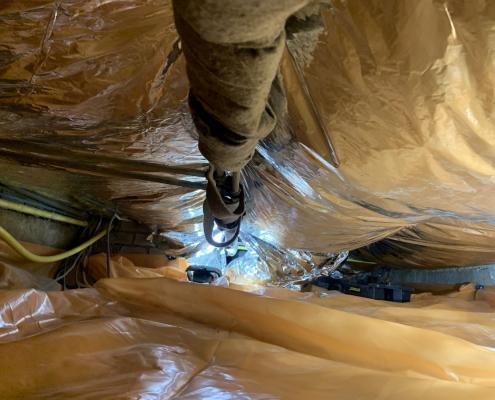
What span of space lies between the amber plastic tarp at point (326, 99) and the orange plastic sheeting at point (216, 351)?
355 mm

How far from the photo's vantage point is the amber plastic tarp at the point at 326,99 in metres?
0.51

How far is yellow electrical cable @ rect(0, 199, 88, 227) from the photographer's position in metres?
1.59

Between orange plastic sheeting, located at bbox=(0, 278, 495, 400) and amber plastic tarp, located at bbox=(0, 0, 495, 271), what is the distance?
14.0 inches

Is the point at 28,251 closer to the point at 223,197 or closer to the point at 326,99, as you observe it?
the point at 223,197

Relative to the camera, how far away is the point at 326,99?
67 cm

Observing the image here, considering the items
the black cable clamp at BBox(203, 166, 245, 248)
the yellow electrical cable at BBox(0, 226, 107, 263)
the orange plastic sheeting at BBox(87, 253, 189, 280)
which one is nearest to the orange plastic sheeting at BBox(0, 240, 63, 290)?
the yellow electrical cable at BBox(0, 226, 107, 263)

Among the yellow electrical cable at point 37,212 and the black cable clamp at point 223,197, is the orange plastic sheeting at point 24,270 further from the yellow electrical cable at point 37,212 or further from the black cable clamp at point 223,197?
the black cable clamp at point 223,197

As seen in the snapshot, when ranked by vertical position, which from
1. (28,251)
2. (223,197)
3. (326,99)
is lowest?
(28,251)

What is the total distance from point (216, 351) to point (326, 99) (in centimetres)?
54

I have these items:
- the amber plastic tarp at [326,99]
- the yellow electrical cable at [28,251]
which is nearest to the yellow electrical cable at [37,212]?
the yellow electrical cable at [28,251]

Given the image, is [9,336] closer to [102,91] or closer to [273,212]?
[102,91]

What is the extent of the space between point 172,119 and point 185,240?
5.61 ft

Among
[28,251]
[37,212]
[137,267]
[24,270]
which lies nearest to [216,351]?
[24,270]

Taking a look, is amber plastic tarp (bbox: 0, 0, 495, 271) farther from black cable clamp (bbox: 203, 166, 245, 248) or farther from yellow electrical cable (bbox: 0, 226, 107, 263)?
yellow electrical cable (bbox: 0, 226, 107, 263)
